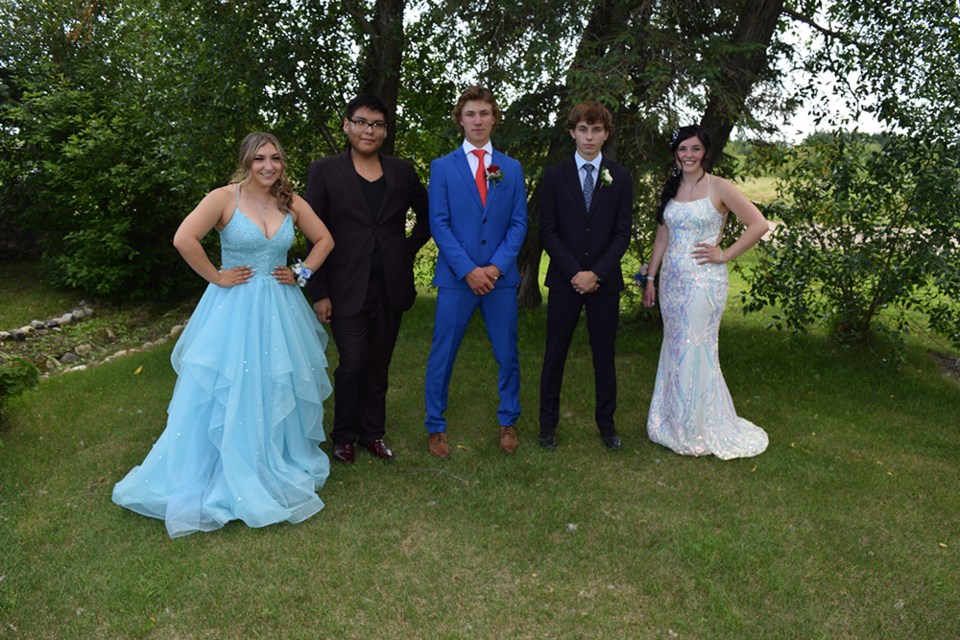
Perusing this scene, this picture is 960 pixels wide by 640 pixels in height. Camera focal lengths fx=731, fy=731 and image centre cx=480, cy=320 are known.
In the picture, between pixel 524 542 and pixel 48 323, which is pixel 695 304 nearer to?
pixel 524 542

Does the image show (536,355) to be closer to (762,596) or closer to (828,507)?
(828,507)

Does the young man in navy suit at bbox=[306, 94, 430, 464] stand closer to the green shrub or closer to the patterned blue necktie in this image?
the patterned blue necktie

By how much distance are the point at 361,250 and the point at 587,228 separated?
1.55m

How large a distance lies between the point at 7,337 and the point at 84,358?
1343mm

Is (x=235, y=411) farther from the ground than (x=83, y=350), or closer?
farther from the ground

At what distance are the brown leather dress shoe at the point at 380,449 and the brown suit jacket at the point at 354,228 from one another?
1.02m

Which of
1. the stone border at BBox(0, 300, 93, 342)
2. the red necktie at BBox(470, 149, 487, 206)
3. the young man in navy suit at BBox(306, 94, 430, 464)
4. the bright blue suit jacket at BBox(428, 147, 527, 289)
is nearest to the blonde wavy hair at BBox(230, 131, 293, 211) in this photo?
the young man in navy suit at BBox(306, 94, 430, 464)

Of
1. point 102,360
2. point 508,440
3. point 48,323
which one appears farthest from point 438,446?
point 48,323

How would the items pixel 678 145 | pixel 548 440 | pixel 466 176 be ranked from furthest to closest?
1. pixel 548 440
2. pixel 678 145
3. pixel 466 176

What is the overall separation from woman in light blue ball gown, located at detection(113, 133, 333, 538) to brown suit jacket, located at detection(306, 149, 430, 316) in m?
0.16

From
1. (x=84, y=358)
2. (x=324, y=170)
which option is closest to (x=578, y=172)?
(x=324, y=170)

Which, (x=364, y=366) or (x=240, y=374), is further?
(x=364, y=366)

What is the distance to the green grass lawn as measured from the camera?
3514mm

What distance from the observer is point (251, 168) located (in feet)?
14.5
